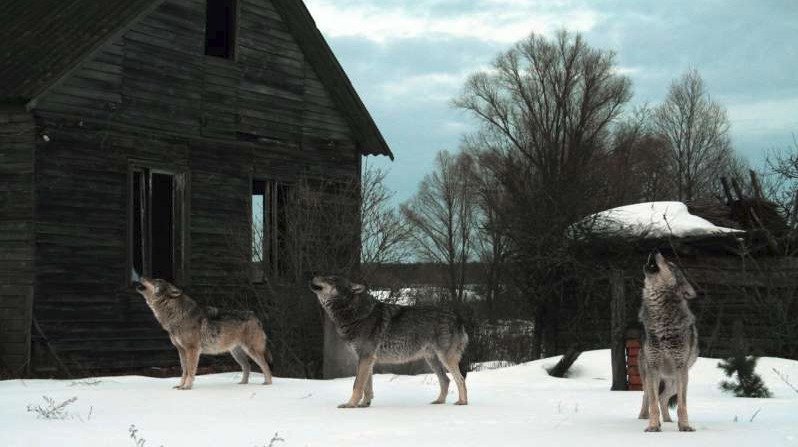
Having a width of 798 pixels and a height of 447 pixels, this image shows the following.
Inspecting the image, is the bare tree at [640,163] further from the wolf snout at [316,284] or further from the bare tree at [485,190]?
the wolf snout at [316,284]

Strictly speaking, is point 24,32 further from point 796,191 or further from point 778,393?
point 796,191

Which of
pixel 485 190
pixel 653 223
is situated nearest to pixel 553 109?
pixel 485 190

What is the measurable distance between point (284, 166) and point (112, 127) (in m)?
4.22

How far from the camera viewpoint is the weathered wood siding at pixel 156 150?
17.1 m

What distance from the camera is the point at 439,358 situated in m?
10.4

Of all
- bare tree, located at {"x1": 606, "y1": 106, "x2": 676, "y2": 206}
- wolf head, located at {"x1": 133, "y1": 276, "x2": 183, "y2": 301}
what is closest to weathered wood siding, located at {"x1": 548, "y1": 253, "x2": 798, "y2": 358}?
wolf head, located at {"x1": 133, "y1": 276, "x2": 183, "y2": 301}

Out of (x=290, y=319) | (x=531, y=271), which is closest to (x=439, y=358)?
(x=290, y=319)

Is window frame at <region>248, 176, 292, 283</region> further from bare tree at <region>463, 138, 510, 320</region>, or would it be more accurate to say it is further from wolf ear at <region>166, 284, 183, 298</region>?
bare tree at <region>463, 138, 510, 320</region>

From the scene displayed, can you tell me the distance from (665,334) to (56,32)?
1352 centimetres

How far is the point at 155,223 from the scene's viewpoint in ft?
70.2

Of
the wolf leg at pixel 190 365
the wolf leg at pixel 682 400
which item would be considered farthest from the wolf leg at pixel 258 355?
the wolf leg at pixel 682 400

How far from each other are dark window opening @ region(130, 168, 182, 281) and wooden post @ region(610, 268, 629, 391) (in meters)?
8.70

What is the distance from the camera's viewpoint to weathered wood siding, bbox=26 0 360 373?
56.1 ft

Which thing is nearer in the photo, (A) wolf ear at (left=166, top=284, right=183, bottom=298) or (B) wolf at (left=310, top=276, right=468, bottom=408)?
(B) wolf at (left=310, top=276, right=468, bottom=408)
